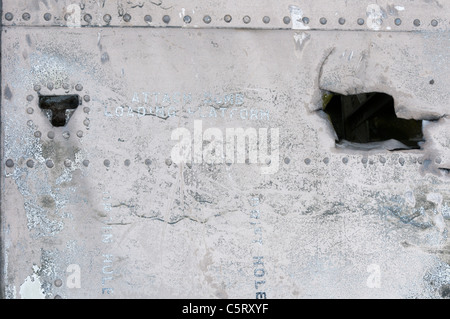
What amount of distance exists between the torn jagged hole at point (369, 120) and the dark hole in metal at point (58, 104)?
1.74 m

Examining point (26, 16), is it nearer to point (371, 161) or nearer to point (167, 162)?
point (167, 162)

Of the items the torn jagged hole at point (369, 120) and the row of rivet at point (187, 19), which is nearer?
the row of rivet at point (187, 19)

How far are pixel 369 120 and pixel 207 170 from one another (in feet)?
7.80

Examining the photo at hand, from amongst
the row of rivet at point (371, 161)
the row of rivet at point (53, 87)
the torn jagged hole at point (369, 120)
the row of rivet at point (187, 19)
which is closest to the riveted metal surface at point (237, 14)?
the row of rivet at point (187, 19)

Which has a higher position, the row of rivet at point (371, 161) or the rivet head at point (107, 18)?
the rivet head at point (107, 18)

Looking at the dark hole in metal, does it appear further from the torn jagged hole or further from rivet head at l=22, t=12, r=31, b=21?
the torn jagged hole

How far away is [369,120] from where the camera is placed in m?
4.10

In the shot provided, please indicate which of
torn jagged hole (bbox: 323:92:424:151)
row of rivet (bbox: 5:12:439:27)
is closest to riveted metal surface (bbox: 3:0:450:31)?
row of rivet (bbox: 5:12:439:27)

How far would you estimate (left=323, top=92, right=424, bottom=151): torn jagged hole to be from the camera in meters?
3.47

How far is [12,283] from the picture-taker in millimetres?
2139

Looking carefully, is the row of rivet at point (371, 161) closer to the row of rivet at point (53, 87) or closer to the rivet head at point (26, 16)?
the row of rivet at point (53, 87)

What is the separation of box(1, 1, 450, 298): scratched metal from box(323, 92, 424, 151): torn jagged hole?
34.9 inches

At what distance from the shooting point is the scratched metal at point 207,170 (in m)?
2.12

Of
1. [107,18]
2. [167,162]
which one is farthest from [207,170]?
[107,18]
